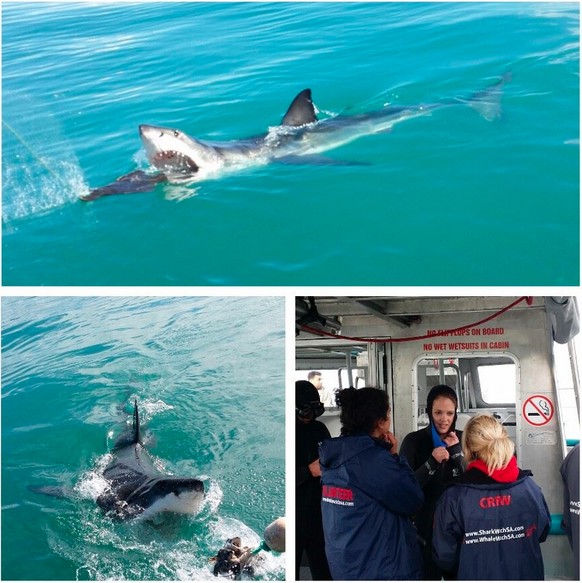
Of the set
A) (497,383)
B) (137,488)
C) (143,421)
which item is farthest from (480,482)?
(143,421)

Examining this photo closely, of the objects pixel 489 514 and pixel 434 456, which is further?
pixel 434 456

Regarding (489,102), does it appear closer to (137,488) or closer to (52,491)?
(137,488)

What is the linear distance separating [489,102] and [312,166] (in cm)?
329

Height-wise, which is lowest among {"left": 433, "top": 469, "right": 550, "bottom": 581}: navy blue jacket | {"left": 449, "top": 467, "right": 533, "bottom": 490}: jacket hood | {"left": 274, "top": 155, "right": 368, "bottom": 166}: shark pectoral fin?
{"left": 433, "top": 469, "right": 550, "bottom": 581}: navy blue jacket

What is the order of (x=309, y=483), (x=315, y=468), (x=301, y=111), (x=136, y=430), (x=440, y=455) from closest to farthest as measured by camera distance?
(x=440, y=455)
(x=315, y=468)
(x=309, y=483)
(x=136, y=430)
(x=301, y=111)

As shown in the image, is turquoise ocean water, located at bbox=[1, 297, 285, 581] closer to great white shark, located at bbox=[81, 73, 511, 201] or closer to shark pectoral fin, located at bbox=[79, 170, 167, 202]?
shark pectoral fin, located at bbox=[79, 170, 167, 202]

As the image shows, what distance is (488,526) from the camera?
14.4ft

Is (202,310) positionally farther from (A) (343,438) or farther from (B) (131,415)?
(A) (343,438)

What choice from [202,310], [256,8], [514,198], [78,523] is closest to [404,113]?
[514,198]

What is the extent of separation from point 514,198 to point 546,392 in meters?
2.56

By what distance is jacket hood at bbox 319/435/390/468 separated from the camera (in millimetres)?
4547

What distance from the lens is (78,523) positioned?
6.99 metres

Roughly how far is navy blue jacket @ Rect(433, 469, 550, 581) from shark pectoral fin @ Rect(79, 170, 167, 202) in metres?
6.02

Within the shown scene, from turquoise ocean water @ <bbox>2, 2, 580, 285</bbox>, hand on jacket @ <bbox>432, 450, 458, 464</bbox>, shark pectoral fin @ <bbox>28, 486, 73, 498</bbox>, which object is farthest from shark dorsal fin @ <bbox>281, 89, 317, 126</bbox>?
hand on jacket @ <bbox>432, 450, 458, 464</bbox>
